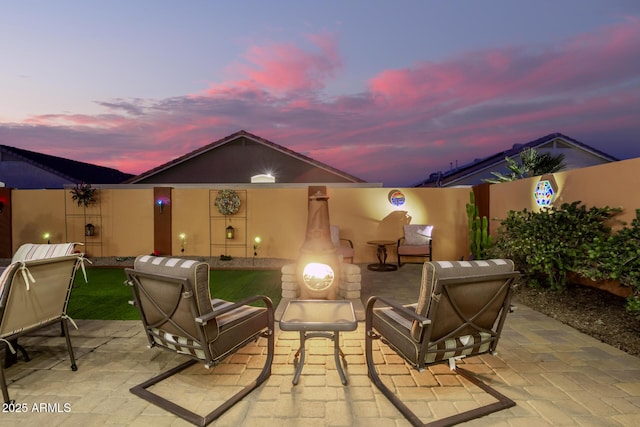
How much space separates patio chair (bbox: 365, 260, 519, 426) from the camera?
6.91 ft

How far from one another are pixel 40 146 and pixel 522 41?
20497 mm

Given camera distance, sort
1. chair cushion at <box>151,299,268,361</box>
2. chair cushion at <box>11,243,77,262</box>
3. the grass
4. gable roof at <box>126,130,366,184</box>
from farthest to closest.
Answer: gable roof at <box>126,130,366,184</box> → the grass → chair cushion at <box>11,243,77,262</box> → chair cushion at <box>151,299,268,361</box>

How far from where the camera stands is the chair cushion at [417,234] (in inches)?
320

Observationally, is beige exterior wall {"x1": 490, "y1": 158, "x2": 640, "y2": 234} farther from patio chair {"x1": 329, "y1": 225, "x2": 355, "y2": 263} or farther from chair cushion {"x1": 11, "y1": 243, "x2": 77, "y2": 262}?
chair cushion {"x1": 11, "y1": 243, "x2": 77, "y2": 262}

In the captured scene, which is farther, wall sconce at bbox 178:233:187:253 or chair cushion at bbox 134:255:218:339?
wall sconce at bbox 178:233:187:253

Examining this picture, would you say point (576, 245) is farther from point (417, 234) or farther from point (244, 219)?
point (244, 219)

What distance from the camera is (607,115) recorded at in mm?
11516

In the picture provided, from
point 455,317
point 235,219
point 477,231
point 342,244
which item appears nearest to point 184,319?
point 455,317

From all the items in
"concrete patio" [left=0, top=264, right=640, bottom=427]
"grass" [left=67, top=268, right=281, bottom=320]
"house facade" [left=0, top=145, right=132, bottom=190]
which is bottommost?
"grass" [left=67, top=268, right=281, bottom=320]

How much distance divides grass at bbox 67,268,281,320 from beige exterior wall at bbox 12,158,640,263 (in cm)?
142

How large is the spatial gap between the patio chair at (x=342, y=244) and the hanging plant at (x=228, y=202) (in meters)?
2.79

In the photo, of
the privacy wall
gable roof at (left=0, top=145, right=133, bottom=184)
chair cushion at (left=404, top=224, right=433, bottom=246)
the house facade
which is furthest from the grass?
gable roof at (left=0, top=145, right=133, bottom=184)

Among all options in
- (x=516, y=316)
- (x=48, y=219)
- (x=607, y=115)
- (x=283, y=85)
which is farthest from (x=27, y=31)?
(x=607, y=115)

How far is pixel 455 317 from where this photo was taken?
2.20 m
